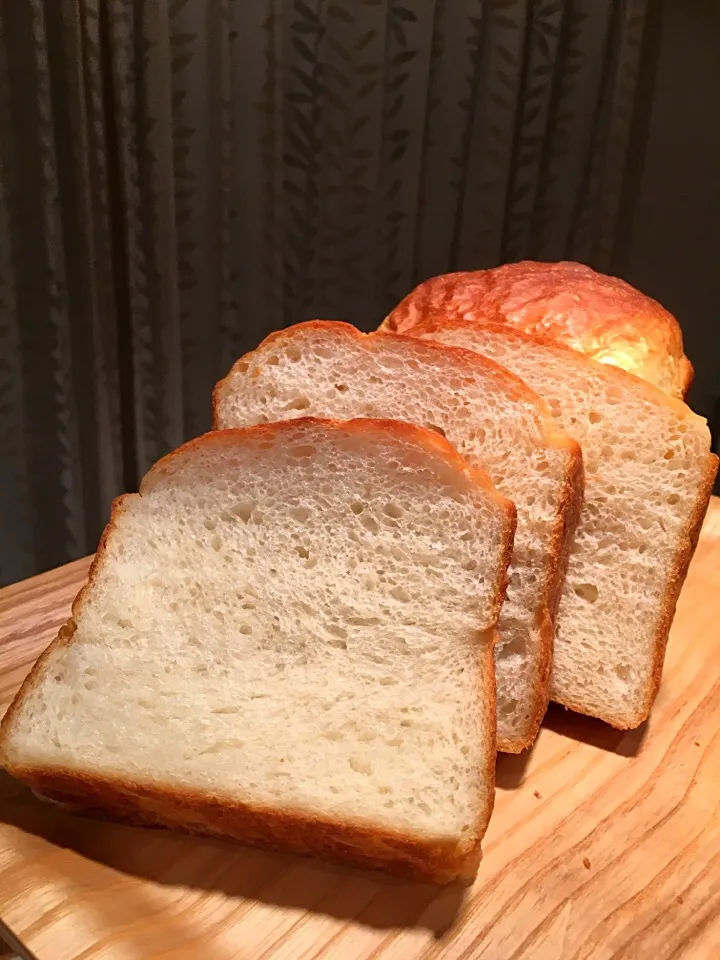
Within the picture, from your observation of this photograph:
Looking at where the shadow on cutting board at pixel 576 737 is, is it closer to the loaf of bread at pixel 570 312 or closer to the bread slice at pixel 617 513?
the bread slice at pixel 617 513

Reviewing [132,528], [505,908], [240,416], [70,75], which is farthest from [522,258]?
[505,908]

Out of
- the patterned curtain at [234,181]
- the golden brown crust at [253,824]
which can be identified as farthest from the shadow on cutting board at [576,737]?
the patterned curtain at [234,181]

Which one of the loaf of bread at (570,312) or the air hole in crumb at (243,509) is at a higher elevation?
the loaf of bread at (570,312)

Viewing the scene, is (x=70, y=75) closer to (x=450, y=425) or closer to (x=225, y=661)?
(x=450, y=425)

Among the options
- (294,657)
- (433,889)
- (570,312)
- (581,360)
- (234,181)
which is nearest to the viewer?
(433,889)

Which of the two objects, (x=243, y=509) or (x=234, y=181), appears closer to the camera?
(x=243, y=509)

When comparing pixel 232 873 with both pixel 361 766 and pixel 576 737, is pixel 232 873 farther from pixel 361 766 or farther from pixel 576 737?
pixel 576 737


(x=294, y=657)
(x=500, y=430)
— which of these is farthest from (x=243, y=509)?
(x=500, y=430)
